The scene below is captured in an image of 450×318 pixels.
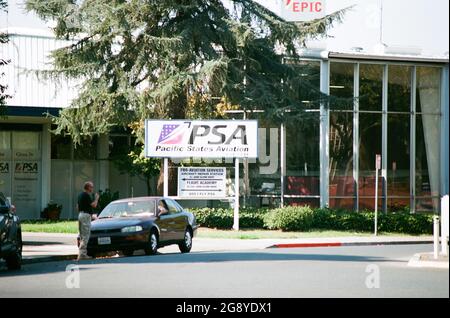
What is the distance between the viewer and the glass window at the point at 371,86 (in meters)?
40.5

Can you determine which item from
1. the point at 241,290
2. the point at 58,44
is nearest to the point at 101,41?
the point at 58,44

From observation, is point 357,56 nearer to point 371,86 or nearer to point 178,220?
point 371,86

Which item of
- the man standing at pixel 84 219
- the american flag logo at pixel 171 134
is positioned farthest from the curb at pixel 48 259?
the american flag logo at pixel 171 134

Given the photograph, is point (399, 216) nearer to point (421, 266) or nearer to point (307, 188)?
point (307, 188)

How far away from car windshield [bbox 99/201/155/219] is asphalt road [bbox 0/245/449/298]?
2112 mm

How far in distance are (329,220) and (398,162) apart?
7.59 meters

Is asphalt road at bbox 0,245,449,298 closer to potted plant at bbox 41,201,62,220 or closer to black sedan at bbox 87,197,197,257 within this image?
black sedan at bbox 87,197,197,257

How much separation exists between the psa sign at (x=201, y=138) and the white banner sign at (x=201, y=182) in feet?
2.29

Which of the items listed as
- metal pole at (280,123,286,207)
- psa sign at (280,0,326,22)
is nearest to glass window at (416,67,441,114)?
psa sign at (280,0,326,22)

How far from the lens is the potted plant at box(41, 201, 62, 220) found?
4091 cm

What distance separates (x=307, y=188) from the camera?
130ft

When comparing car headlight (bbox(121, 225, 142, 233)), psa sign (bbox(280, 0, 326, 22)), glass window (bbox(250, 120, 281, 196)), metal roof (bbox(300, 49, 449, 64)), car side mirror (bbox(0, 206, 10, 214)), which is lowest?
car headlight (bbox(121, 225, 142, 233))

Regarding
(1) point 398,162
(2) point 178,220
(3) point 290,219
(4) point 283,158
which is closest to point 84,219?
(2) point 178,220

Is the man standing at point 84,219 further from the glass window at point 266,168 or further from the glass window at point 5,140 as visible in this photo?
the glass window at point 5,140
